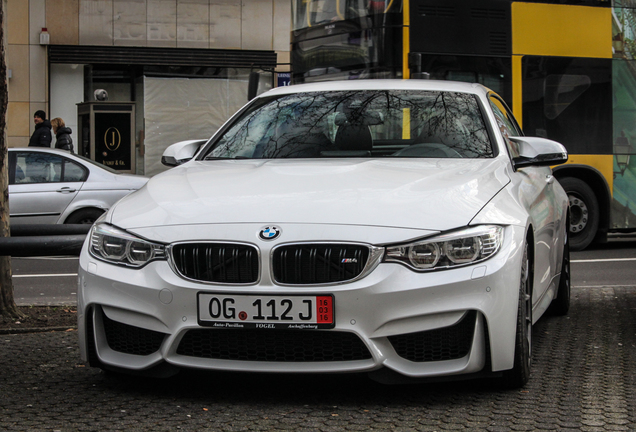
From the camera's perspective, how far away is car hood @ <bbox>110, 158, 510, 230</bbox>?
400cm

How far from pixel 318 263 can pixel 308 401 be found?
630 millimetres

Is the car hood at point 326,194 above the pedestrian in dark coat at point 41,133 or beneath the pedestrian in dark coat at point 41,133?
beneath

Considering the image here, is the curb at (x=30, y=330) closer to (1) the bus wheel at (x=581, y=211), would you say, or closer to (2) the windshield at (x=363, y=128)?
(2) the windshield at (x=363, y=128)

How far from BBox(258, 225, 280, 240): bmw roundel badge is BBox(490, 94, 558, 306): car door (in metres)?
1.28

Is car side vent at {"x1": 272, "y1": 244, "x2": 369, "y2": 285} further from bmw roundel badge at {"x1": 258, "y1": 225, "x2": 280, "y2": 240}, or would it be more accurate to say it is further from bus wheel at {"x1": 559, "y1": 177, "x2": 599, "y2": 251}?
bus wheel at {"x1": 559, "y1": 177, "x2": 599, "y2": 251}

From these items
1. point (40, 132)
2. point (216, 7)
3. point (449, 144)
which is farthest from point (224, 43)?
point (449, 144)

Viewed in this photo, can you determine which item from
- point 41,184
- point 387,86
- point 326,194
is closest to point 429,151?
point 387,86

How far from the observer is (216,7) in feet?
76.0

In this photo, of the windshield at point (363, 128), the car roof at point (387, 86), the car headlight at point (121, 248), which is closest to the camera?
the car headlight at point (121, 248)

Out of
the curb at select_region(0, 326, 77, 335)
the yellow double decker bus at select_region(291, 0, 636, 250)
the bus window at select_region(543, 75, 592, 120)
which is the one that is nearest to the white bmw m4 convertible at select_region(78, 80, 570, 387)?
the curb at select_region(0, 326, 77, 335)

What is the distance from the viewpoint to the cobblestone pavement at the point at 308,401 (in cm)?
376

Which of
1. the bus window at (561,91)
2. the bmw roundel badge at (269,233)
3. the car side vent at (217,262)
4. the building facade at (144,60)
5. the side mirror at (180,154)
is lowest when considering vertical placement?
the car side vent at (217,262)

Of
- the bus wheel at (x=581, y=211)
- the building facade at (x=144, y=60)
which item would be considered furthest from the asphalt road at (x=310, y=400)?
the building facade at (x=144, y=60)

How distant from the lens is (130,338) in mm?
4188
